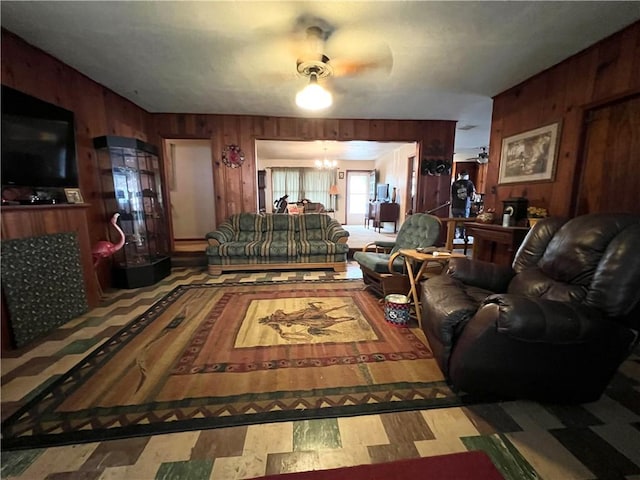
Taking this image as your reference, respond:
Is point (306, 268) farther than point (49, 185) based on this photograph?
Yes

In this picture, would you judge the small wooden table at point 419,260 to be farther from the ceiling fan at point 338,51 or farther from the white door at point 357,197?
the white door at point 357,197

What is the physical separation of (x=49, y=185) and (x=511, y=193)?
4.91 m

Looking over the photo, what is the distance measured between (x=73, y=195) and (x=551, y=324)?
379 centimetres

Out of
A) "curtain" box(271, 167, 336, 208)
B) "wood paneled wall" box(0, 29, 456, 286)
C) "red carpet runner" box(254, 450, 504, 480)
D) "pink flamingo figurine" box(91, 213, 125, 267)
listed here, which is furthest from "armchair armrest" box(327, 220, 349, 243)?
"curtain" box(271, 167, 336, 208)

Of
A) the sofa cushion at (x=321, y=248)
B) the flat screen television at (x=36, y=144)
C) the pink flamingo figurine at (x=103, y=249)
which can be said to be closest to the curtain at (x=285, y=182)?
the sofa cushion at (x=321, y=248)

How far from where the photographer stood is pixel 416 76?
9.32ft

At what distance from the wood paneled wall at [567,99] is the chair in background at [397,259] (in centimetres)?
119

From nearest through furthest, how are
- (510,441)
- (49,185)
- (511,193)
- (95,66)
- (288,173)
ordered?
(510,441) → (49,185) → (95,66) → (511,193) → (288,173)

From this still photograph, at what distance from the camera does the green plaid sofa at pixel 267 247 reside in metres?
3.87

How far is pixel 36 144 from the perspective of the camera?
221 centimetres

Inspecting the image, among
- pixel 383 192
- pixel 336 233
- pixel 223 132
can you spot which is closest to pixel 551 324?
pixel 336 233

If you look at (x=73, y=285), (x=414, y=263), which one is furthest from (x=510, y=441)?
(x=73, y=285)

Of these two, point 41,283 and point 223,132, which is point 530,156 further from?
point 41,283

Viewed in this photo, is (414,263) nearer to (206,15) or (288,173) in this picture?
(206,15)
